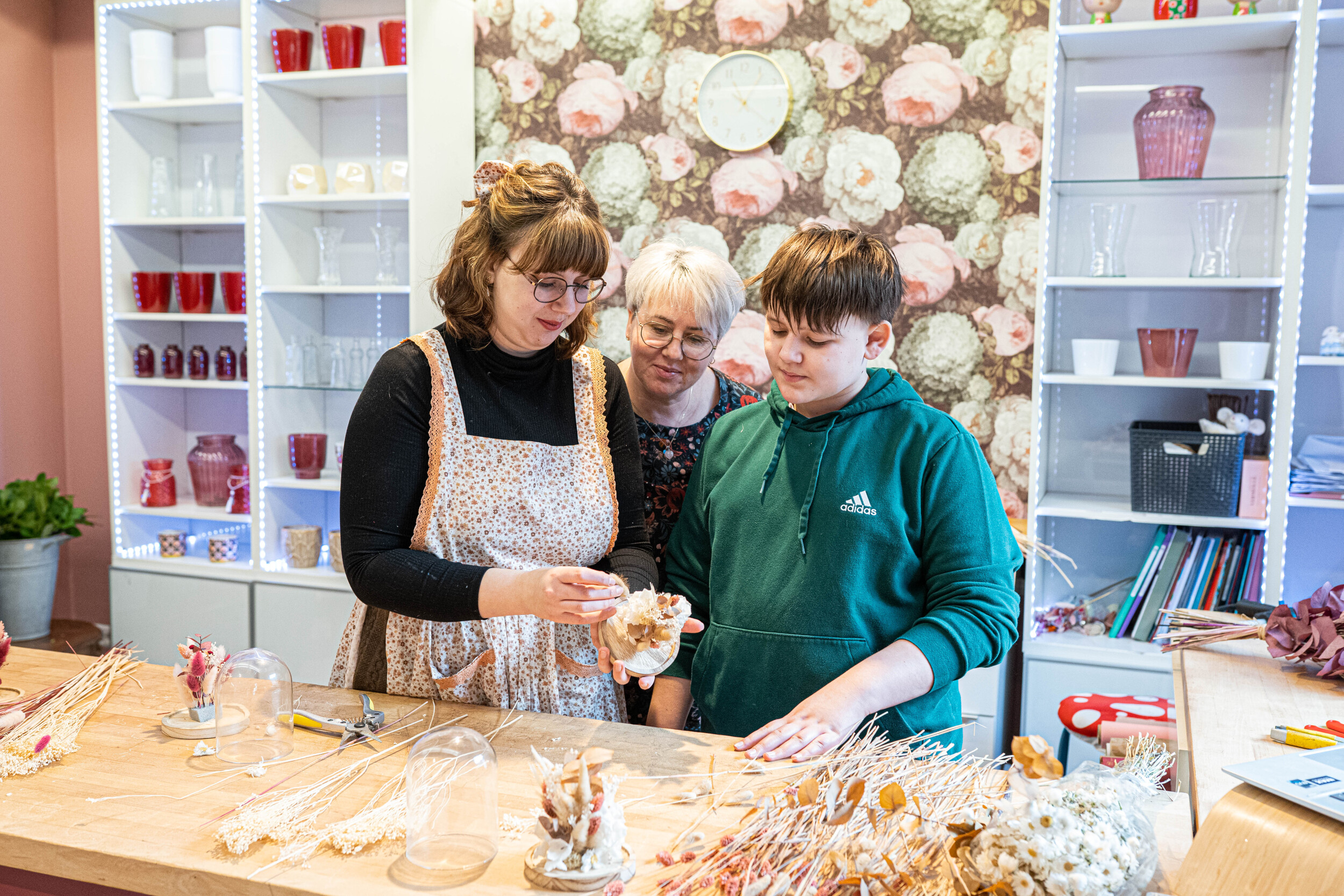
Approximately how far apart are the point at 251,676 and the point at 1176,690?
146 centimetres

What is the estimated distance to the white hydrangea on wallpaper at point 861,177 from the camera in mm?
3201

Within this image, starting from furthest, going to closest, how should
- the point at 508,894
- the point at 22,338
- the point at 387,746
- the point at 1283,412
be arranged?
the point at 22,338 < the point at 1283,412 < the point at 387,746 < the point at 508,894

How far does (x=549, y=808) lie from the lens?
3.33ft

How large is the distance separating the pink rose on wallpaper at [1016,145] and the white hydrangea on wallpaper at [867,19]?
0.44 meters

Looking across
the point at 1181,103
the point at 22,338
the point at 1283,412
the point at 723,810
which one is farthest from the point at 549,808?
the point at 22,338

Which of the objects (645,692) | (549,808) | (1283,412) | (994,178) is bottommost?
(645,692)

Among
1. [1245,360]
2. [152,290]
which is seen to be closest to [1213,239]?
[1245,360]

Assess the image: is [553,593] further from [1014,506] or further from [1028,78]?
[1028,78]

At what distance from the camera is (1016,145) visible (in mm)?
3076

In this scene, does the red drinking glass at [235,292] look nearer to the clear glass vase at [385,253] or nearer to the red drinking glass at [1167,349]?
the clear glass vase at [385,253]

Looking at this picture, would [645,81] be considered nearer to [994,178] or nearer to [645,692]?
[994,178]

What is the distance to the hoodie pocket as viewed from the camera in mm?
1403

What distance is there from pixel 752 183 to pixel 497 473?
209cm

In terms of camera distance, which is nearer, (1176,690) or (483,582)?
(483,582)
